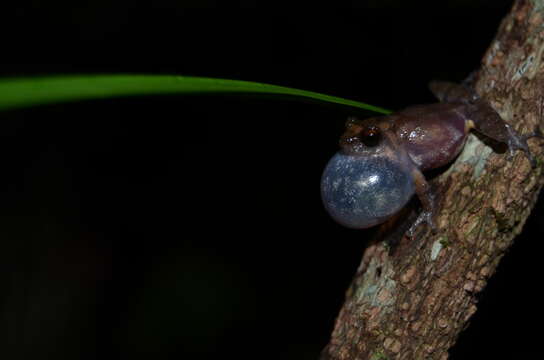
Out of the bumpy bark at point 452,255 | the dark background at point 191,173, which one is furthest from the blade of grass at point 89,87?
the dark background at point 191,173

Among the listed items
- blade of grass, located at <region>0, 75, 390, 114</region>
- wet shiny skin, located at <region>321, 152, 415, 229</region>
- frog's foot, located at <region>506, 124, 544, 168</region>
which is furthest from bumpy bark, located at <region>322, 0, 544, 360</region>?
blade of grass, located at <region>0, 75, 390, 114</region>

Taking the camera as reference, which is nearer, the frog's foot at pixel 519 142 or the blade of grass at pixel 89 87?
the blade of grass at pixel 89 87

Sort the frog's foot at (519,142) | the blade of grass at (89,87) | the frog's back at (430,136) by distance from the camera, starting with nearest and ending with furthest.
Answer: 1. the blade of grass at (89,87)
2. the frog's foot at (519,142)
3. the frog's back at (430,136)

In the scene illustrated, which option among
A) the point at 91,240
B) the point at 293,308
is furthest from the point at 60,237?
the point at 293,308

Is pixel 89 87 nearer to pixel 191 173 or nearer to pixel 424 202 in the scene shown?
pixel 424 202

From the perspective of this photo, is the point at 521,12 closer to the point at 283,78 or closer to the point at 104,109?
the point at 283,78

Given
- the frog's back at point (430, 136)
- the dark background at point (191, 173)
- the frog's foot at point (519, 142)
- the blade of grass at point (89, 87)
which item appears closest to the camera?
the blade of grass at point (89, 87)

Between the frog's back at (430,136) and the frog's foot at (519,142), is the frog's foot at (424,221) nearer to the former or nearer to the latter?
the frog's back at (430,136)

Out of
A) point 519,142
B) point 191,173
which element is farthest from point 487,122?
point 191,173
